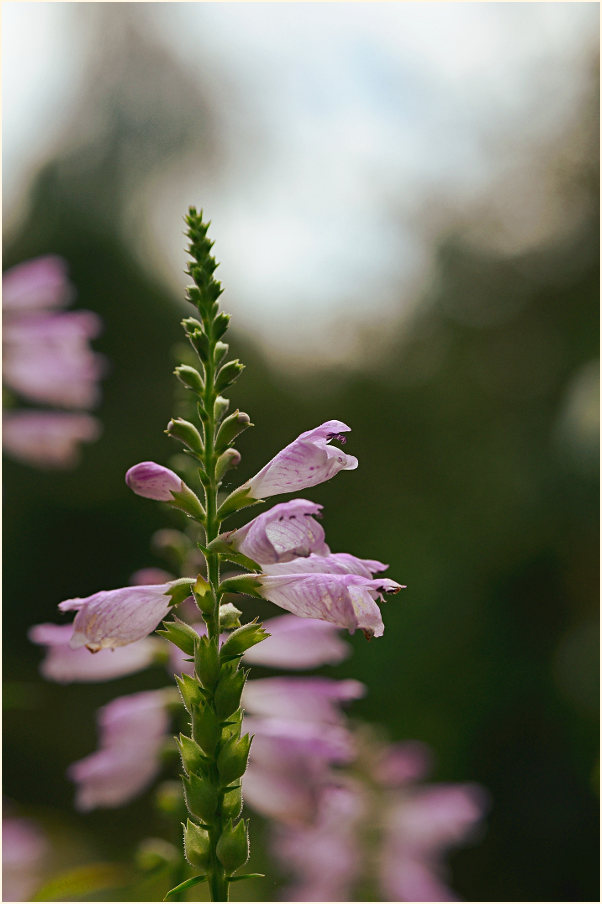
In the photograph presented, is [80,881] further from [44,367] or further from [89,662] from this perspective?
[44,367]

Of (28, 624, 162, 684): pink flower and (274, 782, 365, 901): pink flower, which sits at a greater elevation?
(28, 624, 162, 684): pink flower

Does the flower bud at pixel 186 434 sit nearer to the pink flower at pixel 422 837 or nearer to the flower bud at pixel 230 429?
the flower bud at pixel 230 429

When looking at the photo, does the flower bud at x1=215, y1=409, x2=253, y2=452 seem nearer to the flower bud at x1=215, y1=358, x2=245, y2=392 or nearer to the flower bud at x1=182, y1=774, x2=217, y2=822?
the flower bud at x1=215, y1=358, x2=245, y2=392

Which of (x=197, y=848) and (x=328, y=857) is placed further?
(x=328, y=857)

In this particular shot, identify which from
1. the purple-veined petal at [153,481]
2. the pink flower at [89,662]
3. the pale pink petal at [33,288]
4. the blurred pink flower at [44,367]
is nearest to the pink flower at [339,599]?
the purple-veined petal at [153,481]

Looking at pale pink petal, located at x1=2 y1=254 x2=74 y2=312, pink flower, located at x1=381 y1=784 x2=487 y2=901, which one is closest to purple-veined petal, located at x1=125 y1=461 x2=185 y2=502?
pale pink petal, located at x1=2 y1=254 x2=74 y2=312

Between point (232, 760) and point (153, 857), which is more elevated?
point (232, 760)

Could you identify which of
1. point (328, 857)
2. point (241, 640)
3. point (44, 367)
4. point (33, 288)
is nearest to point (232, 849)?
point (241, 640)

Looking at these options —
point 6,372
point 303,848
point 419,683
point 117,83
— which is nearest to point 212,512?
point 6,372
